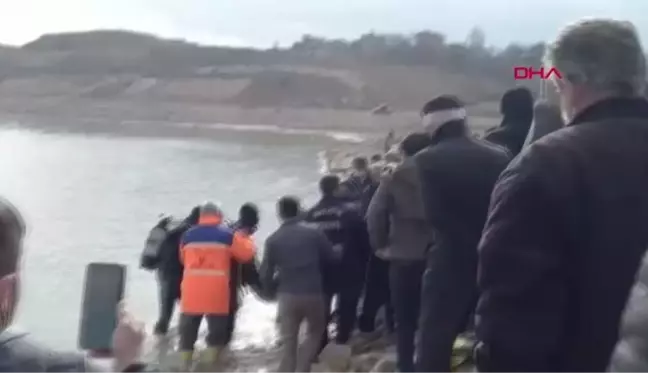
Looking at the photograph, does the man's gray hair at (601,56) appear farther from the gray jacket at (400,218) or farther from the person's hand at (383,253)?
the person's hand at (383,253)

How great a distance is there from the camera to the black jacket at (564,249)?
109 inches

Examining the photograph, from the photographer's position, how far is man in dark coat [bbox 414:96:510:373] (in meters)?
4.95

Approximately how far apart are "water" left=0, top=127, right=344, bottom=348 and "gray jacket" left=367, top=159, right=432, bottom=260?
6.60ft

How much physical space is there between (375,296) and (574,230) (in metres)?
5.44

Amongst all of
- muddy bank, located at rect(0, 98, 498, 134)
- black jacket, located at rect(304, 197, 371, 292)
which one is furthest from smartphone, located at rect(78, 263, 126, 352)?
muddy bank, located at rect(0, 98, 498, 134)

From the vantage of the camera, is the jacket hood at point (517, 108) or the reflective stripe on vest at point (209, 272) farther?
the reflective stripe on vest at point (209, 272)

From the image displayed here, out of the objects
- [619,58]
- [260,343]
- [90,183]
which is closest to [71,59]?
[90,183]

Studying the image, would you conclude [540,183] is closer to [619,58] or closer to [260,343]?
[619,58]

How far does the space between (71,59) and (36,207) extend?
8116 cm

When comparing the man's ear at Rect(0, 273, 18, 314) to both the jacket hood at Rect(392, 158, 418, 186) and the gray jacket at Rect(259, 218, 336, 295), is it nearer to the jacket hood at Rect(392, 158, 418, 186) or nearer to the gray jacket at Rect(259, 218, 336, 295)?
Answer: the jacket hood at Rect(392, 158, 418, 186)

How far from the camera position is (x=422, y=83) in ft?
267

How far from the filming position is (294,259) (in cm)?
654

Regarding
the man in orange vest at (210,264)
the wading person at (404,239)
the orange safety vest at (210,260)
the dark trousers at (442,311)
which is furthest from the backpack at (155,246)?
the dark trousers at (442,311)

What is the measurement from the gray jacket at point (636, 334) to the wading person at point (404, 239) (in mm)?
3955
